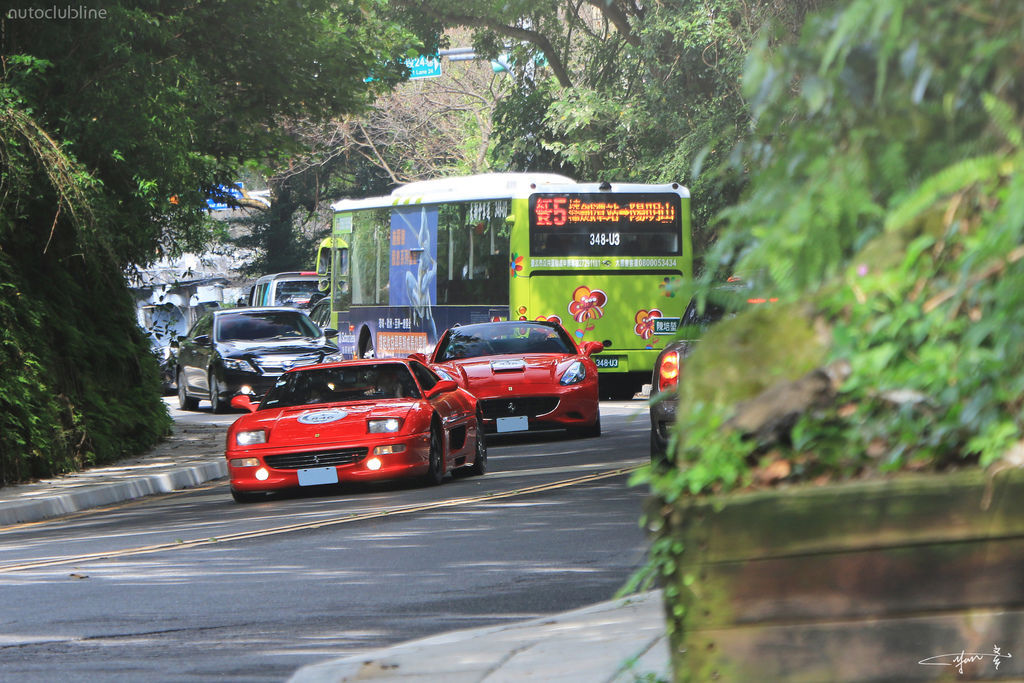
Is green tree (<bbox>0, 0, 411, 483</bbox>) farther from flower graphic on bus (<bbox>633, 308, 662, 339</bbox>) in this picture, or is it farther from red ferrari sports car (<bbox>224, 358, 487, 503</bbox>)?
flower graphic on bus (<bbox>633, 308, 662, 339</bbox>)

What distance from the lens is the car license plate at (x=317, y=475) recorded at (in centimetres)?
1369

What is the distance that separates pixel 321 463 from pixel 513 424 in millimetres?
5073

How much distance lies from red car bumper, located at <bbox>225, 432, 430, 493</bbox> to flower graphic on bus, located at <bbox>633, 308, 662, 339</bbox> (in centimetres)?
1312

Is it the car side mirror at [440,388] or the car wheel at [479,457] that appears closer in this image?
the car side mirror at [440,388]

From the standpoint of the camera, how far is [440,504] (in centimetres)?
1265

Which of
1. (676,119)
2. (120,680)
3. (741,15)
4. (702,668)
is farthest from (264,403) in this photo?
(676,119)

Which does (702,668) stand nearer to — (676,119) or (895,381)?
(895,381)

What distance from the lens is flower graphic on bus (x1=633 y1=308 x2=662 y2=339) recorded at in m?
26.5

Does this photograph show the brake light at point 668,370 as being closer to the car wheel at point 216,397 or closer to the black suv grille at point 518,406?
the black suv grille at point 518,406

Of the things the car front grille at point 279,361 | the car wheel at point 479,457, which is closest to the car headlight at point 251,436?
the car wheel at point 479,457

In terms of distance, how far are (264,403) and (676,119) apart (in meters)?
21.0

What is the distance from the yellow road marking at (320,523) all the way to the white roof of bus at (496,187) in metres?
12.2

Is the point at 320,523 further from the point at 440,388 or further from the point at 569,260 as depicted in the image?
the point at 569,260

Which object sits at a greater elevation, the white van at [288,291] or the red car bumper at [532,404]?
the white van at [288,291]
